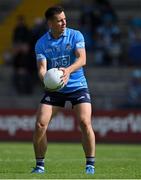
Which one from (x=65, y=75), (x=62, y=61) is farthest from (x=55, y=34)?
(x=65, y=75)

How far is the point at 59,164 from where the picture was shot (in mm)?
14156

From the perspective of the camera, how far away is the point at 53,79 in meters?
11.6

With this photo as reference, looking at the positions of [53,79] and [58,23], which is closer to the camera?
[53,79]

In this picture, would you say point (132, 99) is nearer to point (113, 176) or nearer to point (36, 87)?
point (36, 87)

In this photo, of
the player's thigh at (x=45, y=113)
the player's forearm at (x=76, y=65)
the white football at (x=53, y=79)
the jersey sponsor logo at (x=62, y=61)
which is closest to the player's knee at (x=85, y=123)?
the player's thigh at (x=45, y=113)

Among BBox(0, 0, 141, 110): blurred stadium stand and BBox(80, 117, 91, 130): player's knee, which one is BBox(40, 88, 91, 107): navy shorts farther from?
BBox(0, 0, 141, 110): blurred stadium stand

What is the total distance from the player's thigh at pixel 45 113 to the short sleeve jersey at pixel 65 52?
0.30 metres

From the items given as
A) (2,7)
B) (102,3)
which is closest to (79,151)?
(102,3)

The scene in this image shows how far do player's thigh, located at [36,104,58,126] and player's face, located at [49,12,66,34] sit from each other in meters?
1.07

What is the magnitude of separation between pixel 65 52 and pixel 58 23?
0.44m

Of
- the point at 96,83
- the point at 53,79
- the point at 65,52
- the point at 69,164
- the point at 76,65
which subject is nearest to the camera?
the point at 53,79

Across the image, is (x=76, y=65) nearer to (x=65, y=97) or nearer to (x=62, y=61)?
(x=62, y=61)

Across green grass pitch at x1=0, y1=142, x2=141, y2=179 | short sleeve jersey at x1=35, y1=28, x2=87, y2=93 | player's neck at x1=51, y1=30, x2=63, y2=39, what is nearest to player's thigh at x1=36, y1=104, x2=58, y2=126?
short sleeve jersey at x1=35, y1=28, x2=87, y2=93

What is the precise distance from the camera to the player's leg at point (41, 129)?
1190cm
